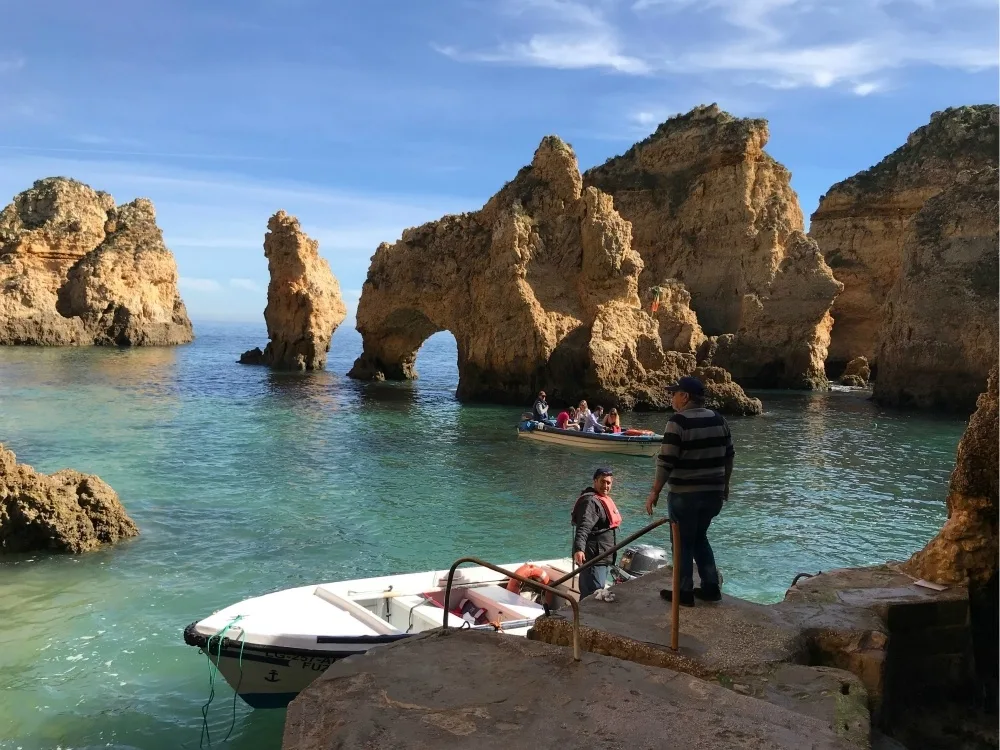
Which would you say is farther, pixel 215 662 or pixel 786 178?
pixel 786 178

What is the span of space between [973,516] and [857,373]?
47650 millimetres

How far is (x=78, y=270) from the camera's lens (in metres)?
67.2

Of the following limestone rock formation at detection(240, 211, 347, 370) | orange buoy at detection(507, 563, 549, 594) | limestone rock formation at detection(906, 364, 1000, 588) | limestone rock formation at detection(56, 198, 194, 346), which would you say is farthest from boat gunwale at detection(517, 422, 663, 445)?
limestone rock formation at detection(56, 198, 194, 346)

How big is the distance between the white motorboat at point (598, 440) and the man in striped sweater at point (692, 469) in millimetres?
16725

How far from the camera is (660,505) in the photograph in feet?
57.6

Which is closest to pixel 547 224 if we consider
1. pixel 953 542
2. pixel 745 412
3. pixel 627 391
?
pixel 627 391

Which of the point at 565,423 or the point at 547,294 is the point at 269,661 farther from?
the point at 547,294

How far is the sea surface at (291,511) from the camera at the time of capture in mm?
8578

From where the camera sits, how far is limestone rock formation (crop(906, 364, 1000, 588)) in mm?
6855

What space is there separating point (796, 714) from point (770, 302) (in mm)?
42780

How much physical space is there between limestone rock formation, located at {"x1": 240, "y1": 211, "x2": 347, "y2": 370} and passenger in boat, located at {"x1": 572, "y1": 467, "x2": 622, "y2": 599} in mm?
44736

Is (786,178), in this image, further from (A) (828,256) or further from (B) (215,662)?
(B) (215,662)

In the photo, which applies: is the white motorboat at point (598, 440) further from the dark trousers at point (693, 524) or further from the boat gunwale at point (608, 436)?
the dark trousers at point (693, 524)

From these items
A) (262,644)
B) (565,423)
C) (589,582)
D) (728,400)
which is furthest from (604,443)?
(262,644)
